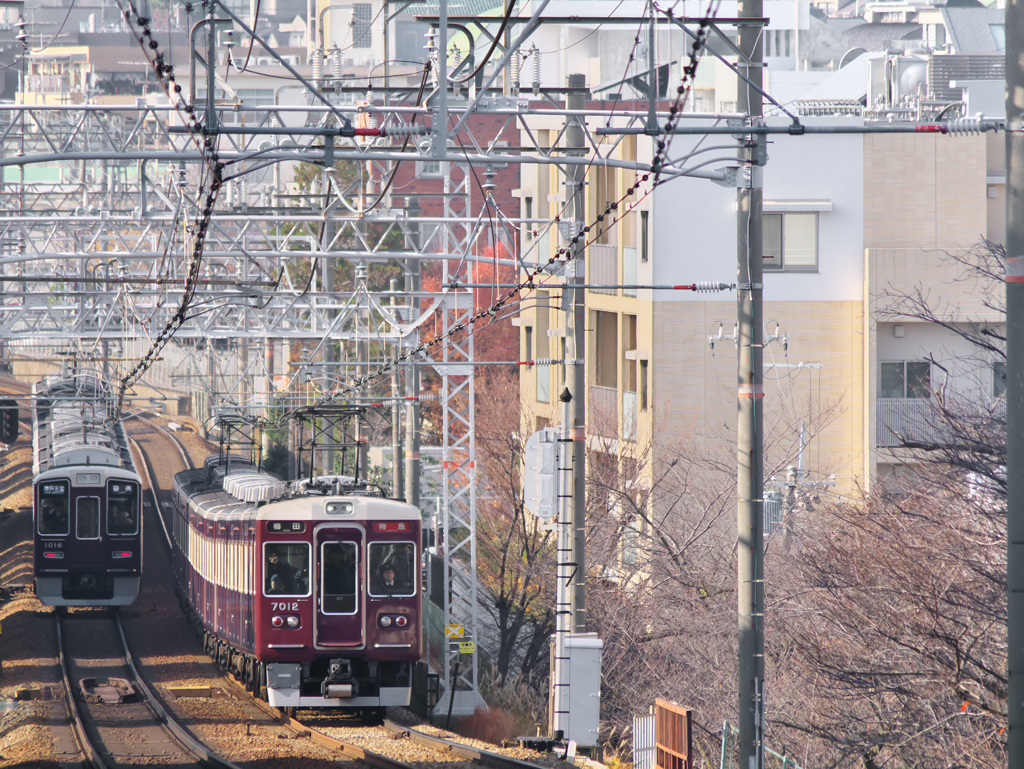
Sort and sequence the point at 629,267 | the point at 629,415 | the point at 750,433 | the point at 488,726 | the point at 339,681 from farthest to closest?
the point at 629,267 < the point at 629,415 < the point at 488,726 < the point at 339,681 < the point at 750,433

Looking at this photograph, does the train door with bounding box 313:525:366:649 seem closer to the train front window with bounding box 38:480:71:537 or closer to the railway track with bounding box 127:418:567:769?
the railway track with bounding box 127:418:567:769

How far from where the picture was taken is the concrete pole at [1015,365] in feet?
19.0

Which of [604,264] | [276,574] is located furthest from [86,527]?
[604,264]

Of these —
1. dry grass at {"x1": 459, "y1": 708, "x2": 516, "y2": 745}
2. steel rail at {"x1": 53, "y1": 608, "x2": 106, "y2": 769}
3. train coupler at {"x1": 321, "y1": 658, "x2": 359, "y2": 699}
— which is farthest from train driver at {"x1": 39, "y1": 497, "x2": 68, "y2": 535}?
train coupler at {"x1": 321, "y1": 658, "x2": 359, "y2": 699}

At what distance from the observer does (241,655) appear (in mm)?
15578

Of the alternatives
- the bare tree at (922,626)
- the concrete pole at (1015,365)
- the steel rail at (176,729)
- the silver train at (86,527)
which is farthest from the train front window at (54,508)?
the concrete pole at (1015,365)

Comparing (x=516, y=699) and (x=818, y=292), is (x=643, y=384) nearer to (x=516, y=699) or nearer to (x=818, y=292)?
(x=818, y=292)

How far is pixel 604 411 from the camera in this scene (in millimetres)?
24859

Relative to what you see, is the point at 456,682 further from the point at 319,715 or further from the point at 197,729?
the point at 197,729

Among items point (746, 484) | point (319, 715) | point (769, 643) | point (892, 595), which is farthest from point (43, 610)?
point (746, 484)

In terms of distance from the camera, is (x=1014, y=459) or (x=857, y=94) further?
(x=857, y=94)

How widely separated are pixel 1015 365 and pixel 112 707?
12.1 metres

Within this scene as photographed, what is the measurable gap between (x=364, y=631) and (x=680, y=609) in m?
5.29

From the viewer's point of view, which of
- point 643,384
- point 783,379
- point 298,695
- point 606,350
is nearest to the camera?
point 298,695
